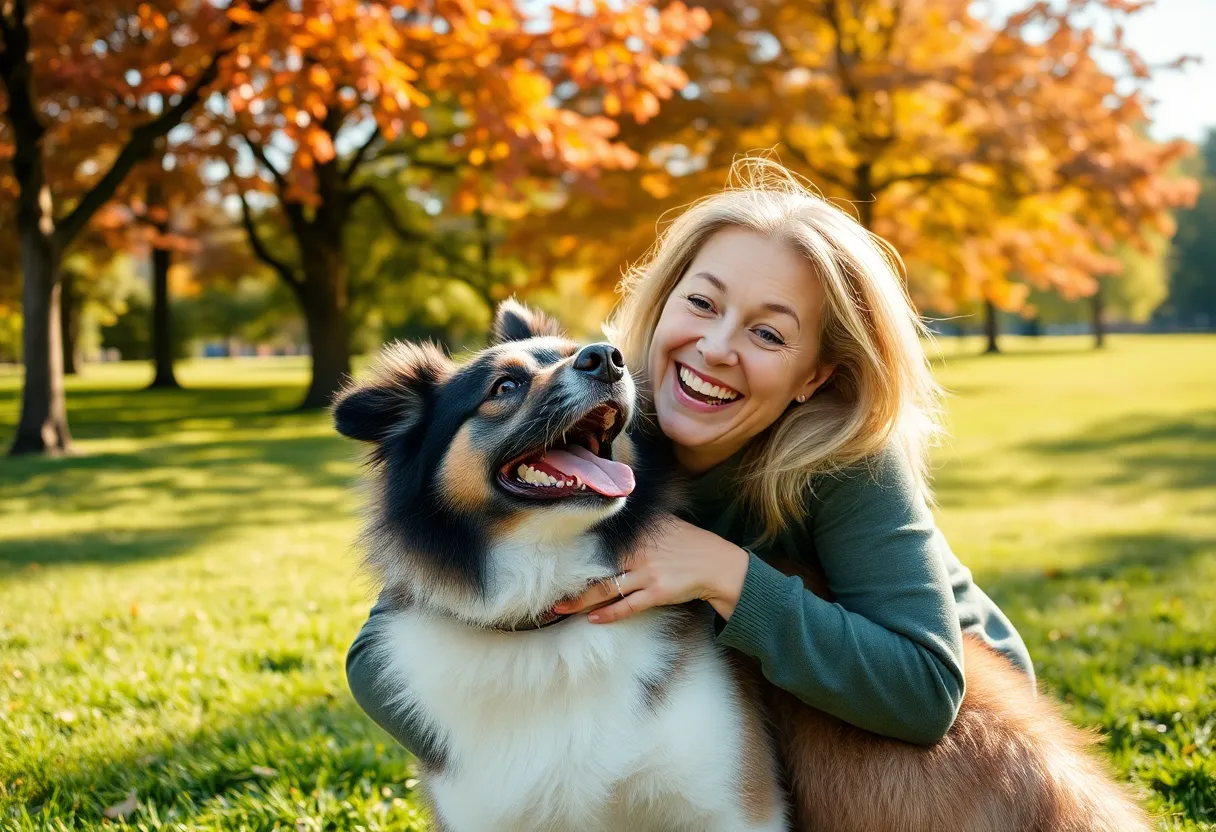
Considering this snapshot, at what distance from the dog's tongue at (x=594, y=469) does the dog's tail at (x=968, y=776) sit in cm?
80

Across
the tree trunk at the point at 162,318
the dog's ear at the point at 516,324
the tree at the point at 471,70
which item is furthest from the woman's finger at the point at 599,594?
the tree trunk at the point at 162,318

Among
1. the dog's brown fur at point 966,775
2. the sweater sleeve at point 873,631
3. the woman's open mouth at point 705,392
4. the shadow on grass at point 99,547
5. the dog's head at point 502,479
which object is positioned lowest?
the shadow on grass at point 99,547

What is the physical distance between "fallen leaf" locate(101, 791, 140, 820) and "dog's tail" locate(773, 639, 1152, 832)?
7.59ft

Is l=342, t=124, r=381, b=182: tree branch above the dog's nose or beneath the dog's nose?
above

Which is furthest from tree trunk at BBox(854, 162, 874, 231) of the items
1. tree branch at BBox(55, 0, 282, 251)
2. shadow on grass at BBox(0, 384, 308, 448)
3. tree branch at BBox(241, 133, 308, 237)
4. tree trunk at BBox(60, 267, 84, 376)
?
tree trunk at BBox(60, 267, 84, 376)

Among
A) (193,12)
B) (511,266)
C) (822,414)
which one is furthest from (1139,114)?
(822,414)

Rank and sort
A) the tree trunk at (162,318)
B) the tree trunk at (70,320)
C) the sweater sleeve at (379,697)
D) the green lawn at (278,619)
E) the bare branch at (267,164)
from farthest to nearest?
the tree trunk at (70,320)
the tree trunk at (162,318)
the bare branch at (267,164)
the green lawn at (278,619)
the sweater sleeve at (379,697)

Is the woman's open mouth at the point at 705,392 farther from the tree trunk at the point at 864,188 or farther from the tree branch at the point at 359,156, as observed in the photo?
the tree branch at the point at 359,156

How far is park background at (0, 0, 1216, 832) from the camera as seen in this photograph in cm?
402

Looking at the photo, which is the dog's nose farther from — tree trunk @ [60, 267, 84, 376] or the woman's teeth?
tree trunk @ [60, 267, 84, 376]

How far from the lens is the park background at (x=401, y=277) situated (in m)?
4.02

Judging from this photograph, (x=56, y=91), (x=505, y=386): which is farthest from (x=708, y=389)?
(x=56, y=91)

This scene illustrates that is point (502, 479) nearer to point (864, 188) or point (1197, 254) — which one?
point (864, 188)

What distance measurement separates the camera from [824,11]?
18469 mm
